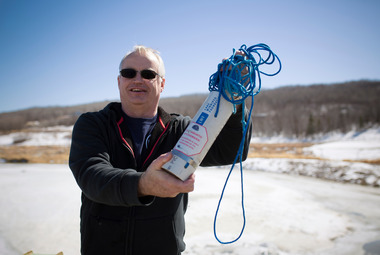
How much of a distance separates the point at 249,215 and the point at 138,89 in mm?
5608

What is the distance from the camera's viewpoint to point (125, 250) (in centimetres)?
179

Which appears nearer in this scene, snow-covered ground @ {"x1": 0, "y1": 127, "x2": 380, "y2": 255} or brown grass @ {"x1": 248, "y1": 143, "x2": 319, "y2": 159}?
snow-covered ground @ {"x1": 0, "y1": 127, "x2": 380, "y2": 255}

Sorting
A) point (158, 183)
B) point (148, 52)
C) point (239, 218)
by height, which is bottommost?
point (239, 218)

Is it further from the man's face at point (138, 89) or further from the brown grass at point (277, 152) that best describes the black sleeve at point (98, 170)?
the brown grass at point (277, 152)

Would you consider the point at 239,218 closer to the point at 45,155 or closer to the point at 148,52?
the point at 148,52

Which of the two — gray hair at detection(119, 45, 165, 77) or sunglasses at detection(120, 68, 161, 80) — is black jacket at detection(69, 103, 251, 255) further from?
gray hair at detection(119, 45, 165, 77)

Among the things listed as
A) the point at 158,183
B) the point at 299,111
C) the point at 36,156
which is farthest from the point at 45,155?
the point at 299,111

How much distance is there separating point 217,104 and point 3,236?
19.8 ft

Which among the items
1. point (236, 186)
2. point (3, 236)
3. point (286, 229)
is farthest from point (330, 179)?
point (3, 236)

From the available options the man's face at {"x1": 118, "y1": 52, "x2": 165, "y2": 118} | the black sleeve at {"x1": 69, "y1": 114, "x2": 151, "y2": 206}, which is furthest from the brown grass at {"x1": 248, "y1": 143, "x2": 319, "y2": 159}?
the black sleeve at {"x1": 69, "y1": 114, "x2": 151, "y2": 206}

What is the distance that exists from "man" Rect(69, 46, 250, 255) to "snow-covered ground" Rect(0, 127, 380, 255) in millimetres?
3082

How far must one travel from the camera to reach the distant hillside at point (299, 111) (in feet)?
211

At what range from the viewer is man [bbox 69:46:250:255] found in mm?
1308

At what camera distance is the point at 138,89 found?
2.03 meters
